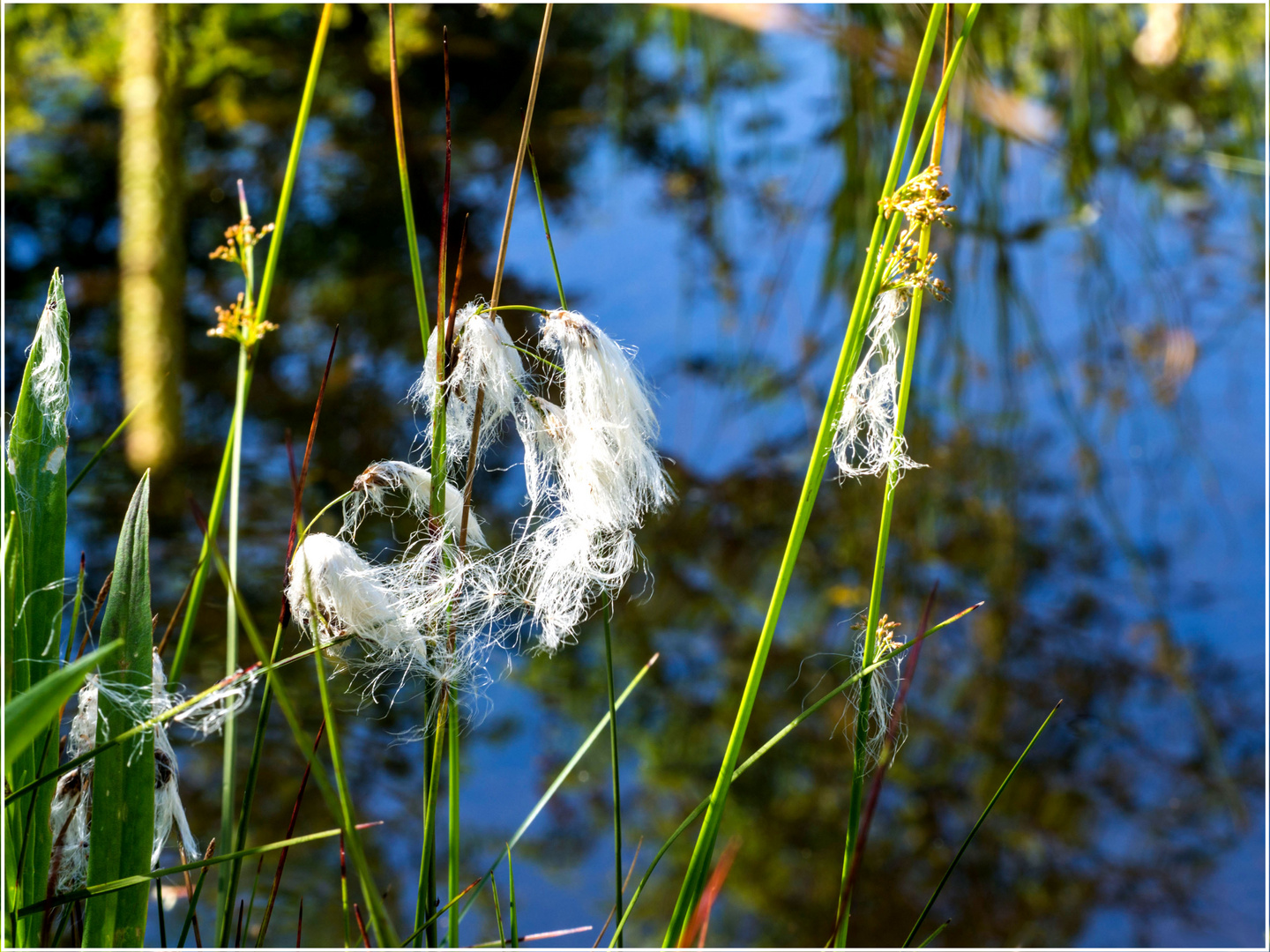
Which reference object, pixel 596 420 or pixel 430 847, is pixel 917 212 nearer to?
pixel 596 420

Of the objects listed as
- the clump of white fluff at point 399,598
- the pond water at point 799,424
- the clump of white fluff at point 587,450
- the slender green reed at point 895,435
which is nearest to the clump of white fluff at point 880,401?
the slender green reed at point 895,435

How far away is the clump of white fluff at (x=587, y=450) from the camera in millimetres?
471

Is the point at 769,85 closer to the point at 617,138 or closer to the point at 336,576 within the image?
the point at 617,138

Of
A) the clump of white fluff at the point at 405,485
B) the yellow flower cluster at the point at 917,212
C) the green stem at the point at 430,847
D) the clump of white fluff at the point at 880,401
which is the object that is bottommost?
the green stem at the point at 430,847

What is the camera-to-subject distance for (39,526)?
463mm

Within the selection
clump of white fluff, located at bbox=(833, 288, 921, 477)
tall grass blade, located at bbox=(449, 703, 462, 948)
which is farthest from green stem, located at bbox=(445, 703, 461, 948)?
clump of white fluff, located at bbox=(833, 288, 921, 477)

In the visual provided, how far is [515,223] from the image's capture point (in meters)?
2.30

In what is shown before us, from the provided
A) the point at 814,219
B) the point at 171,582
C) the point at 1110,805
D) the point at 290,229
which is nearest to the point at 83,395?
the point at 171,582

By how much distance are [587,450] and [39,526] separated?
0.30m

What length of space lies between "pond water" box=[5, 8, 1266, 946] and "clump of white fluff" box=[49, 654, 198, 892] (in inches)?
14.7

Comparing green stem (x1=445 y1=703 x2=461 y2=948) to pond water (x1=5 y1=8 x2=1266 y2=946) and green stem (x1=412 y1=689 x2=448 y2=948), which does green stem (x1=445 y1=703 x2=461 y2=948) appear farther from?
pond water (x1=5 y1=8 x2=1266 y2=946)

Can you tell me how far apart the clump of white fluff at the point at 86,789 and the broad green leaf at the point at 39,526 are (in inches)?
0.8

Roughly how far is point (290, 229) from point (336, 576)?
201cm

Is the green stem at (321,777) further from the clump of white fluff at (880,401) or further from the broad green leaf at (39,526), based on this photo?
the clump of white fluff at (880,401)
